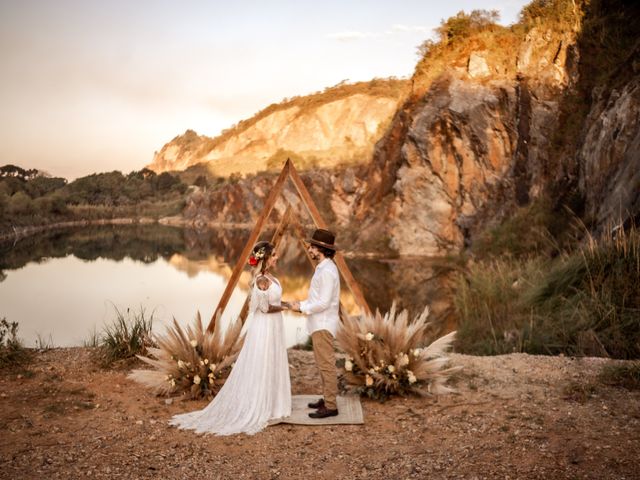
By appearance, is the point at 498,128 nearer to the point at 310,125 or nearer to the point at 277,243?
the point at 277,243

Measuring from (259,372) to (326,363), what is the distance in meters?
0.65

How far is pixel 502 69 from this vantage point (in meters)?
25.8

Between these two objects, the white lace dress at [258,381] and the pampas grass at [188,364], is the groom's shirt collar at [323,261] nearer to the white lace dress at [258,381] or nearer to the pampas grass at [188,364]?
the white lace dress at [258,381]

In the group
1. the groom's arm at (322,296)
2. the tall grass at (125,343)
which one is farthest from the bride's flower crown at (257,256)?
Answer: the tall grass at (125,343)

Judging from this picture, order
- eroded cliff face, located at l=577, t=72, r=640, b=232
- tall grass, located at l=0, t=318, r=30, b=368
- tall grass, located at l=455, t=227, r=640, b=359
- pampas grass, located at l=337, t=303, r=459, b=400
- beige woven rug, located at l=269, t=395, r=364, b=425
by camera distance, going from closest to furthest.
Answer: beige woven rug, located at l=269, t=395, r=364, b=425 < pampas grass, located at l=337, t=303, r=459, b=400 < tall grass, located at l=0, t=318, r=30, b=368 < tall grass, located at l=455, t=227, r=640, b=359 < eroded cliff face, located at l=577, t=72, r=640, b=232

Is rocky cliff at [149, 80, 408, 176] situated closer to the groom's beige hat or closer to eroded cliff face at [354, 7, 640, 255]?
eroded cliff face at [354, 7, 640, 255]

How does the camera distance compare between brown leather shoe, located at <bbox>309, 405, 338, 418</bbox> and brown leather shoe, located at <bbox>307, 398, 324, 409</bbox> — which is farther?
brown leather shoe, located at <bbox>307, 398, 324, 409</bbox>

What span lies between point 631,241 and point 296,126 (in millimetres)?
78986

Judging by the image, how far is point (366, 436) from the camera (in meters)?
5.07

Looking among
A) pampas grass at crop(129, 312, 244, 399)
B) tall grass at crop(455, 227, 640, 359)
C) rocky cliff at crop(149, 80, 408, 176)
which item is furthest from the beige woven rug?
rocky cliff at crop(149, 80, 408, 176)

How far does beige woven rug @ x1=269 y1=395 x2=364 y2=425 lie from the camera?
5.35m

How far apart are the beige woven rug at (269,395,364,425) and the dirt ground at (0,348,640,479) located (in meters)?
0.09

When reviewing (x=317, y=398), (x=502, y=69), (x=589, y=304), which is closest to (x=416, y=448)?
(x=317, y=398)

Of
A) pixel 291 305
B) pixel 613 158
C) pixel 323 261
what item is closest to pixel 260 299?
pixel 291 305
